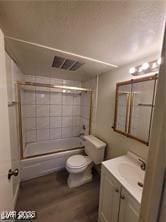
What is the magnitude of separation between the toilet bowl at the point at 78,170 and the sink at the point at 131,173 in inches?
32.9

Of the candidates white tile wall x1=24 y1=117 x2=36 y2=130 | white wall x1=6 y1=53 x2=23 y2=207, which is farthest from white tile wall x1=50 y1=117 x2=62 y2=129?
white wall x1=6 y1=53 x2=23 y2=207

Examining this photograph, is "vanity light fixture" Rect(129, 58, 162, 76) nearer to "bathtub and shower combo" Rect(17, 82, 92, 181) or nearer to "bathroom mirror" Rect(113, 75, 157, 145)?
"bathroom mirror" Rect(113, 75, 157, 145)

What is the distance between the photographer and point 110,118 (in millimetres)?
1938

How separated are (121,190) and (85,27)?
1.54m

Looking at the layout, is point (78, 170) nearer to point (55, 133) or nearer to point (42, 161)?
point (42, 161)

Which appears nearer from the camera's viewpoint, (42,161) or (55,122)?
(42,161)

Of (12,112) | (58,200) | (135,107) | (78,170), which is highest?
(135,107)

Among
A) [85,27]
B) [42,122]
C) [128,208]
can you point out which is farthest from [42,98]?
[128,208]

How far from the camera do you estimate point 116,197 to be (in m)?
1.09

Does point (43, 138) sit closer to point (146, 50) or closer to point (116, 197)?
point (116, 197)

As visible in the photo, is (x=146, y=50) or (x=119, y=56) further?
(x=119, y=56)

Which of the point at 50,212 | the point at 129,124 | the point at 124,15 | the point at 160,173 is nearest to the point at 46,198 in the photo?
the point at 50,212

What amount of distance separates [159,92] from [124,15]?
2.28ft

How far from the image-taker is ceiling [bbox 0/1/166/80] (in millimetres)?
700
